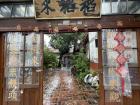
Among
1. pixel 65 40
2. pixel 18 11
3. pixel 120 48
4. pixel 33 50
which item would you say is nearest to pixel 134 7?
pixel 120 48

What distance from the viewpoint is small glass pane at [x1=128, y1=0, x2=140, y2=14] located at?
17.6 ft

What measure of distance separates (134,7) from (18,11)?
2.41 meters

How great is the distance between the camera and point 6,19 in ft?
18.0

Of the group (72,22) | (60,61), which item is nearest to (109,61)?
(72,22)

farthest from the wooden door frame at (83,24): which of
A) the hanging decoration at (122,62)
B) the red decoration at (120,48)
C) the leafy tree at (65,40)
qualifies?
the leafy tree at (65,40)

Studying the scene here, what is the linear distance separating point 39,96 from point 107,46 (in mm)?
1728

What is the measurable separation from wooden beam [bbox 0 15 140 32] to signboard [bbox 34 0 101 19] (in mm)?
140

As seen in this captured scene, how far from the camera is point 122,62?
5.28 metres

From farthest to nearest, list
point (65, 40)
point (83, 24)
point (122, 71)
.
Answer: point (65, 40)
point (83, 24)
point (122, 71)

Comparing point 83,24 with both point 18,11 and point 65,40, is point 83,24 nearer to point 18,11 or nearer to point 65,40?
point 18,11

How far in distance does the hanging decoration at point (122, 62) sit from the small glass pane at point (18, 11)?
6.57 ft

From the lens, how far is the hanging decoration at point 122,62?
5227 millimetres

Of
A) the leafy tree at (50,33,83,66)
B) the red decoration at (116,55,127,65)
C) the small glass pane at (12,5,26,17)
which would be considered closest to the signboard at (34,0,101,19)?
the small glass pane at (12,5,26,17)

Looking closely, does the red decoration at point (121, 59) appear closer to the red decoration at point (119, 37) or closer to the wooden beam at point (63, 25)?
the red decoration at point (119, 37)
